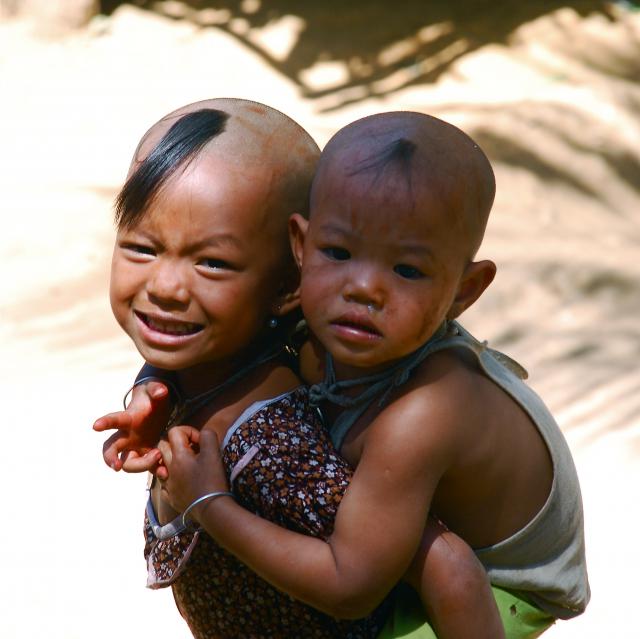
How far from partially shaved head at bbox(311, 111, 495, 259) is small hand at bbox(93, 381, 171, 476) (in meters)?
0.52

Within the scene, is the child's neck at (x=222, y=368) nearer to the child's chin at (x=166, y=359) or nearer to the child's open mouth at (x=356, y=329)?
the child's chin at (x=166, y=359)

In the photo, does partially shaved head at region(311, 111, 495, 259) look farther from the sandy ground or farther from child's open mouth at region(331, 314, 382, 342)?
the sandy ground

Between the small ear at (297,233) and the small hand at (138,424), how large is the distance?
378 mm

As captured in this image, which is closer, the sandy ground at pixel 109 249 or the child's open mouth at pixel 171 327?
the child's open mouth at pixel 171 327

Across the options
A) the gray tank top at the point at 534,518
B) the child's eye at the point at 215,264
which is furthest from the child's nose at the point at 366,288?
the child's eye at the point at 215,264

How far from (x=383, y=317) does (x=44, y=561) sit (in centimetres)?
278

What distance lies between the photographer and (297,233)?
1.92m

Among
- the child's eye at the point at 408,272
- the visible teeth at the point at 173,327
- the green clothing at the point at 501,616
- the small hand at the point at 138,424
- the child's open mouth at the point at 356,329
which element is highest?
the child's eye at the point at 408,272

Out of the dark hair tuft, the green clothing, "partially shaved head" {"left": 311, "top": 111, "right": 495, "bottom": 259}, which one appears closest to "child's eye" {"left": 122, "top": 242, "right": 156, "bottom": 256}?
the dark hair tuft

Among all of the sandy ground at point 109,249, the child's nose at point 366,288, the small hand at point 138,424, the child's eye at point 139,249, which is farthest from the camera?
the sandy ground at point 109,249

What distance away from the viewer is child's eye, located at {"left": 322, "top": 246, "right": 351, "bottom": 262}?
5.94 feet

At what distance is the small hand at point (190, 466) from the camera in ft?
6.18

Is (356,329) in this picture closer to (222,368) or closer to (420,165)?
(420,165)

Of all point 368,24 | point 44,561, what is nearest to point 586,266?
point 44,561
